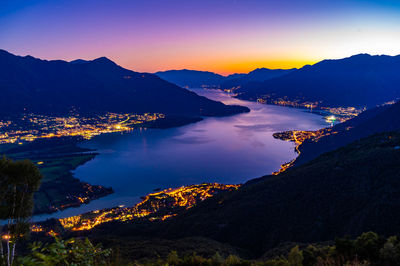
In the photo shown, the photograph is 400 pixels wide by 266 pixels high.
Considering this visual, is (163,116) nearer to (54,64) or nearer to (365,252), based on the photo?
(54,64)

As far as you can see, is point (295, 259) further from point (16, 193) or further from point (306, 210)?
point (306, 210)

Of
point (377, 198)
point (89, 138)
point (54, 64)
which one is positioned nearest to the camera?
point (377, 198)

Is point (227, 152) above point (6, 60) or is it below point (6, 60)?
below

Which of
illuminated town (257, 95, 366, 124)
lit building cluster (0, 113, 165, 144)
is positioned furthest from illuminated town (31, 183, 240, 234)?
illuminated town (257, 95, 366, 124)

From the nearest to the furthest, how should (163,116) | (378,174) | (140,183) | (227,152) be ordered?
(378,174) < (140,183) < (227,152) < (163,116)

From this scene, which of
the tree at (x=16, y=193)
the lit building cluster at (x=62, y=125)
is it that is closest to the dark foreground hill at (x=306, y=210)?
the tree at (x=16, y=193)

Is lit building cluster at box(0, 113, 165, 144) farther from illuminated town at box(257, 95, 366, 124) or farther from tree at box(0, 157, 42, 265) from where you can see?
tree at box(0, 157, 42, 265)

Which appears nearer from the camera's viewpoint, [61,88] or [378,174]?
[378,174]

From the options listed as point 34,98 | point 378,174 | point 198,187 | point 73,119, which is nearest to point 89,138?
point 73,119
